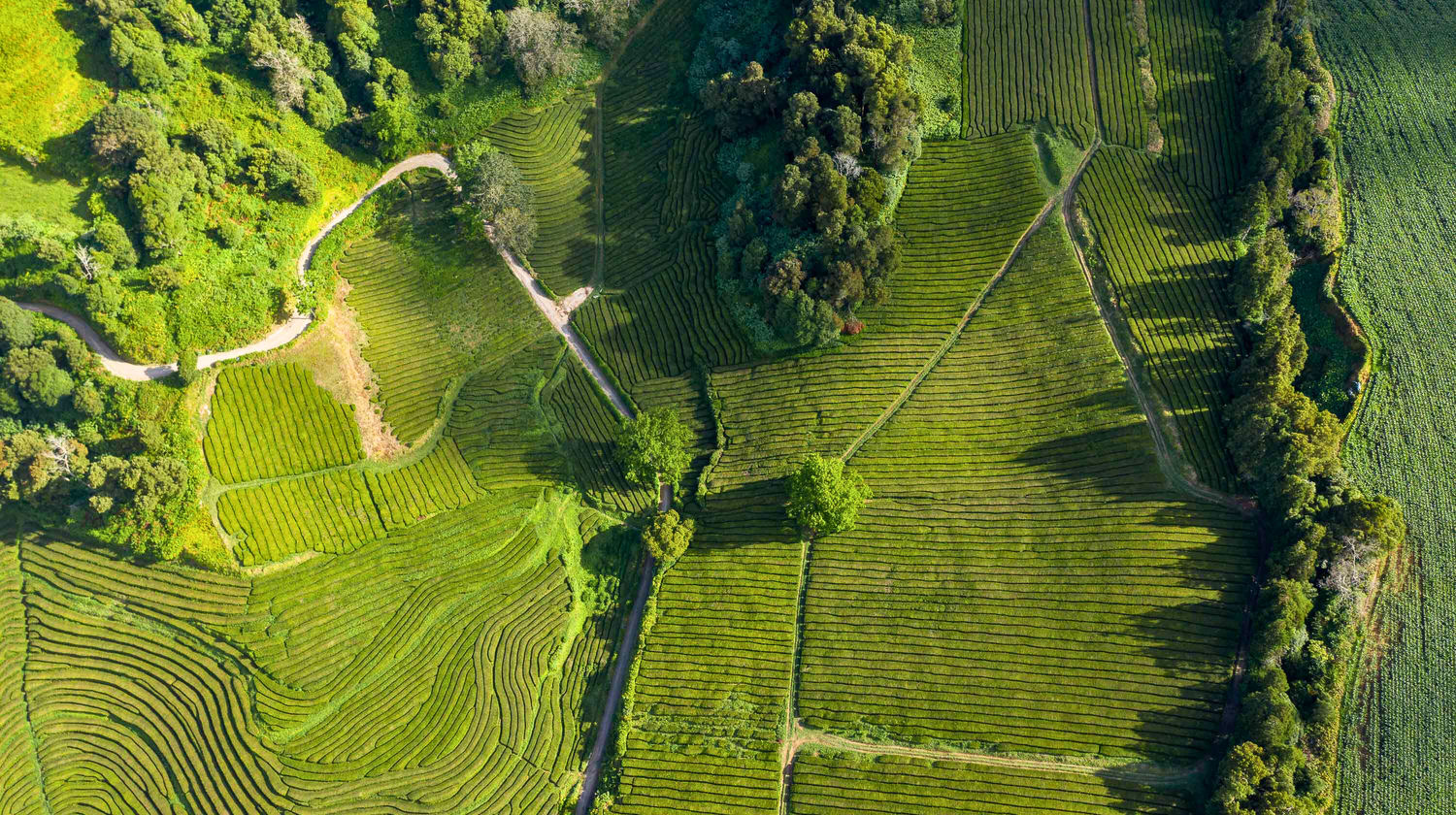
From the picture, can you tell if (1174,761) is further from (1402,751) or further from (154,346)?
(154,346)

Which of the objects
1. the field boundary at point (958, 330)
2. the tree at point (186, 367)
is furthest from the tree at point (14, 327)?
the field boundary at point (958, 330)

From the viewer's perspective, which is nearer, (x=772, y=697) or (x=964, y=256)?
(x=772, y=697)

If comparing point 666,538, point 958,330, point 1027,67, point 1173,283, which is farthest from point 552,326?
point 1173,283

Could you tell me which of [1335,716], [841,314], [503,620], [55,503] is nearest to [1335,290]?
[1335,716]

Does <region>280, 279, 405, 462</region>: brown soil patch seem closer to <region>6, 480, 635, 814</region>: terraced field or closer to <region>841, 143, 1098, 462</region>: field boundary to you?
<region>6, 480, 635, 814</region>: terraced field

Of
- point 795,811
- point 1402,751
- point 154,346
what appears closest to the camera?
point 1402,751

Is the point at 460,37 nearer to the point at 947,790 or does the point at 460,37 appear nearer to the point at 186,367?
the point at 186,367

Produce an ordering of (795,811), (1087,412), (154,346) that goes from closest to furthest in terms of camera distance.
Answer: (795,811) < (1087,412) < (154,346)
